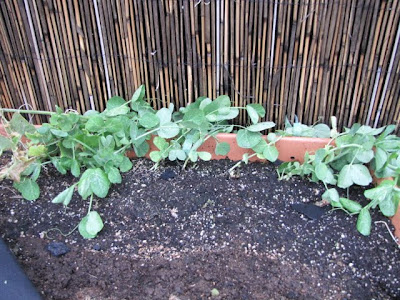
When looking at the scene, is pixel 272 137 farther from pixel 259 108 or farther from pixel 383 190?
pixel 383 190

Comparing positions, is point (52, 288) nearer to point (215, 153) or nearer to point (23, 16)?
point (215, 153)

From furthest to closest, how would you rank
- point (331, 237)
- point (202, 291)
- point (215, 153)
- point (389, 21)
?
point (215, 153) < point (389, 21) < point (331, 237) < point (202, 291)

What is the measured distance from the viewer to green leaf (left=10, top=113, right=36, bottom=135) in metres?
1.24

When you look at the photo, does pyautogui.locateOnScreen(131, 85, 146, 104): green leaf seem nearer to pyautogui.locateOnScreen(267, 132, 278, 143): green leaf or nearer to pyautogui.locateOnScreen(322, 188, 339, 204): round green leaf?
pyautogui.locateOnScreen(267, 132, 278, 143): green leaf

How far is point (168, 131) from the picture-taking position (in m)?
1.33

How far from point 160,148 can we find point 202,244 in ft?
1.20

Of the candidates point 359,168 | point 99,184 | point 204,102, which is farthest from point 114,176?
point 359,168

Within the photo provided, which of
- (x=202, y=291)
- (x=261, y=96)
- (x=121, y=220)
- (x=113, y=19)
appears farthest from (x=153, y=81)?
(x=202, y=291)

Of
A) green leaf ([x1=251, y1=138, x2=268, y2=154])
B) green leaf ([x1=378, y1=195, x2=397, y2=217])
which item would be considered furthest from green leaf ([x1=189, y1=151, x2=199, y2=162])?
green leaf ([x1=378, y1=195, x2=397, y2=217])

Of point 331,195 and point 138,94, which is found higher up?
point 138,94

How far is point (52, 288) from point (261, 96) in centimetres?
93

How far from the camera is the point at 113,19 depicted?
1337mm

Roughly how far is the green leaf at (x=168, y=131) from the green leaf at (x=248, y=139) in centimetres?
21

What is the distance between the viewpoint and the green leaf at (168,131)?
52.1 inches
